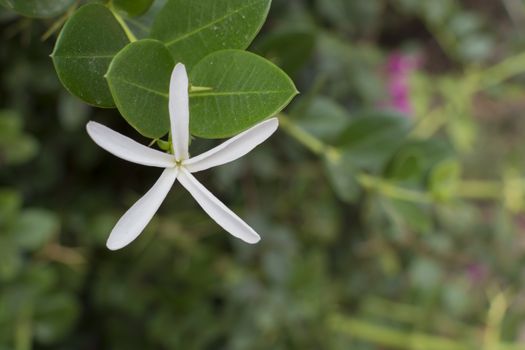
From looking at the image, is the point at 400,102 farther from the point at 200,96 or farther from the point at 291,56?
the point at 200,96

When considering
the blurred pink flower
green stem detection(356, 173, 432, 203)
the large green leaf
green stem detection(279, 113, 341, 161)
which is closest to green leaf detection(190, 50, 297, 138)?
the large green leaf

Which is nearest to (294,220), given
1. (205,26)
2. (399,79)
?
(399,79)

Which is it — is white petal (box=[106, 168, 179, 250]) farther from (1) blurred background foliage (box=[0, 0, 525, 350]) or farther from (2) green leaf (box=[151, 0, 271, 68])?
(1) blurred background foliage (box=[0, 0, 525, 350])

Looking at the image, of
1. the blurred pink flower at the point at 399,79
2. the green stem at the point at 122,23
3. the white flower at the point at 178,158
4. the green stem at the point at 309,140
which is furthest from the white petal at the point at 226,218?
the blurred pink flower at the point at 399,79

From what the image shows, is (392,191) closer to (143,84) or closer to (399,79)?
(143,84)

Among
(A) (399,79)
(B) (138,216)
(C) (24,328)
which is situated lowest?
(B) (138,216)

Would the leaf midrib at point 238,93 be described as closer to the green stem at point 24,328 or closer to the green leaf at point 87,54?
the green leaf at point 87,54
